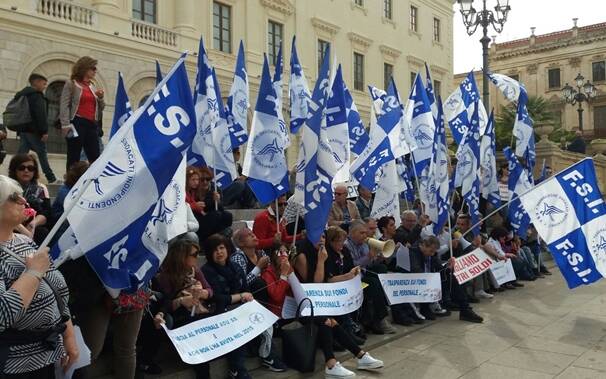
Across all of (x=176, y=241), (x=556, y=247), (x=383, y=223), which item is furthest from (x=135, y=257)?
(x=556, y=247)

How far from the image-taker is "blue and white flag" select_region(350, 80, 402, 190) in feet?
27.2

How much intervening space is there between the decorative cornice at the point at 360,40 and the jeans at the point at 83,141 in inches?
932

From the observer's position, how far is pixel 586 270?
7730 millimetres

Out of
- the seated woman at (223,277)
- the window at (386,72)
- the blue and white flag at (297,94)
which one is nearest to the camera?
the seated woman at (223,277)

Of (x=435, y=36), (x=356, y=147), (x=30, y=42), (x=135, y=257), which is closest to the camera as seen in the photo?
(x=135, y=257)

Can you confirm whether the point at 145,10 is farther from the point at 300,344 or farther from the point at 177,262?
the point at 300,344

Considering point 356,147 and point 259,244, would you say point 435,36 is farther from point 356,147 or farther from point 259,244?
point 259,244

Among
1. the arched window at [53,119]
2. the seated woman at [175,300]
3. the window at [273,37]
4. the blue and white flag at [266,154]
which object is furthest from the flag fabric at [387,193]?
the window at [273,37]

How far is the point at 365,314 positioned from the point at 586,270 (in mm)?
3086

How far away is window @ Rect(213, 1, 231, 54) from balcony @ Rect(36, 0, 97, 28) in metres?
5.56

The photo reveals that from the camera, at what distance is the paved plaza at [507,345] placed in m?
5.75

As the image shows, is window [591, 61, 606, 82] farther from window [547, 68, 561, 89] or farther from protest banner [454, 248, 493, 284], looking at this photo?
protest banner [454, 248, 493, 284]

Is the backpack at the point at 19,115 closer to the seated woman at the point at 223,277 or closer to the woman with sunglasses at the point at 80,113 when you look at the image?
the woman with sunglasses at the point at 80,113

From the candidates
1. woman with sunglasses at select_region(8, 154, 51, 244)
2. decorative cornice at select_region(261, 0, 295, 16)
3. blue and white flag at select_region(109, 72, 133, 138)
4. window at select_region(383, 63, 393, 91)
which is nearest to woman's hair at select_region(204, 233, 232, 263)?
woman with sunglasses at select_region(8, 154, 51, 244)
